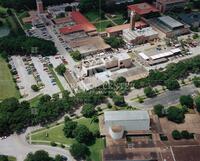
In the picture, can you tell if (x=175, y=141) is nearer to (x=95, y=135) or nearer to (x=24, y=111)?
(x=95, y=135)

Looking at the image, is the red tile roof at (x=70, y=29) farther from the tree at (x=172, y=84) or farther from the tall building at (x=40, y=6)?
the tree at (x=172, y=84)

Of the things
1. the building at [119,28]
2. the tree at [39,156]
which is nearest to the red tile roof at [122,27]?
the building at [119,28]

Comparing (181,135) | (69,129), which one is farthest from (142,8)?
(69,129)

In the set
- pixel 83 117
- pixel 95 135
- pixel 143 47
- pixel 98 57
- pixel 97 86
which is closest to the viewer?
pixel 95 135

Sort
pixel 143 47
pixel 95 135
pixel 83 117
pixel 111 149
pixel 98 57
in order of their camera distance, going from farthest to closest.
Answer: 1. pixel 143 47
2. pixel 98 57
3. pixel 83 117
4. pixel 95 135
5. pixel 111 149

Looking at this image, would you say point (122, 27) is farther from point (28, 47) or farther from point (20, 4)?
point (20, 4)

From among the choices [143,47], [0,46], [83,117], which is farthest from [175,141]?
[0,46]
